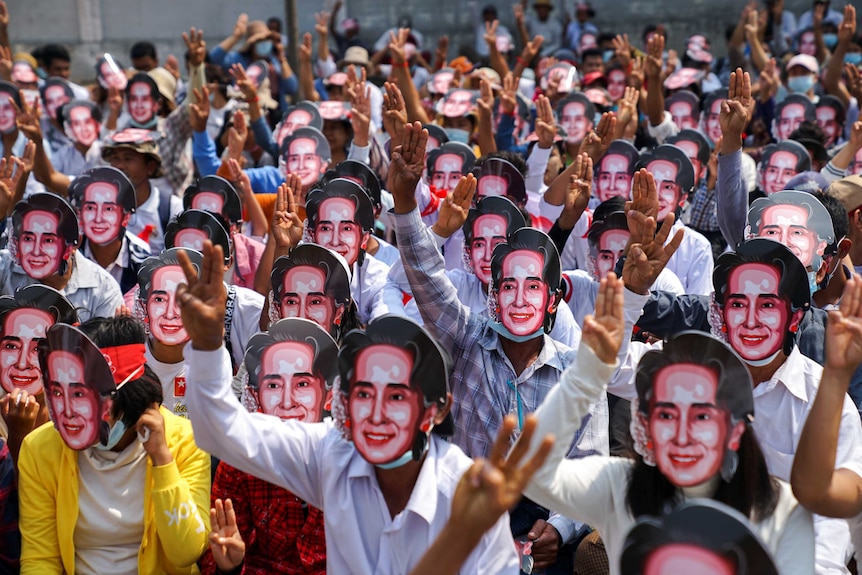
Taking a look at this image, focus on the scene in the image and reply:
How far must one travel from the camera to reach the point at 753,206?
5242 millimetres

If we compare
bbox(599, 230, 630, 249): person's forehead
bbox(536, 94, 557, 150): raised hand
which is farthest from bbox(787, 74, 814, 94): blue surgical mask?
bbox(599, 230, 630, 249): person's forehead

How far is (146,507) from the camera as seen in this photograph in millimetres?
3738

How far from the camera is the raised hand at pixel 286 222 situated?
5293 millimetres

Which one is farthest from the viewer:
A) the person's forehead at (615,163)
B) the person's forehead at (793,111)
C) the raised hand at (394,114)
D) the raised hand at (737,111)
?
the person's forehead at (793,111)

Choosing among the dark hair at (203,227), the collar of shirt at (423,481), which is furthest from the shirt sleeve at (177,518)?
the dark hair at (203,227)

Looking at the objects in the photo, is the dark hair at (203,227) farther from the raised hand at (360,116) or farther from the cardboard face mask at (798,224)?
the cardboard face mask at (798,224)

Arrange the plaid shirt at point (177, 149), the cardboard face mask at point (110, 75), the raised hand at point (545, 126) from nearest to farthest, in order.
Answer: the raised hand at point (545, 126) → the plaid shirt at point (177, 149) → the cardboard face mask at point (110, 75)

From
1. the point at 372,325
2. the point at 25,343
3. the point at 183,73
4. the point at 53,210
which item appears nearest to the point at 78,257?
the point at 53,210

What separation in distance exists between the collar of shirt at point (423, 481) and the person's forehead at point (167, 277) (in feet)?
6.97

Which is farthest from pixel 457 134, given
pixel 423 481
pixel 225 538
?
pixel 423 481

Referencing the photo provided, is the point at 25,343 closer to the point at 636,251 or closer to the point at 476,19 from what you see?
the point at 636,251

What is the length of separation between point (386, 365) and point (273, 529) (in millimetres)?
853

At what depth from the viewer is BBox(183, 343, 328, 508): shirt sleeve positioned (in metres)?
3.08

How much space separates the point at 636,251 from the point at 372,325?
104 centimetres
